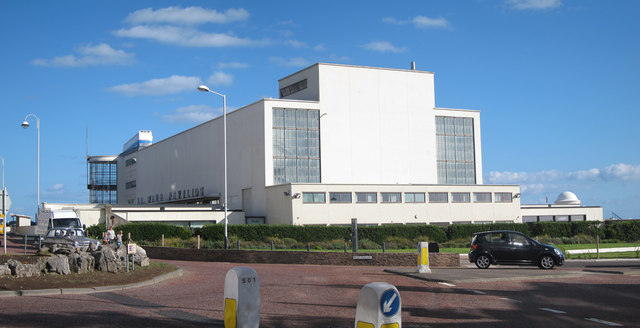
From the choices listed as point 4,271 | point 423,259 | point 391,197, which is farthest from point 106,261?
point 391,197

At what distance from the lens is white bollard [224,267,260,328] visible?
8.20 meters

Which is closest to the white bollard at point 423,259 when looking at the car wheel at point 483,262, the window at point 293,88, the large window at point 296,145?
the car wheel at point 483,262

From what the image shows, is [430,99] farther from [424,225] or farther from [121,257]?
[121,257]

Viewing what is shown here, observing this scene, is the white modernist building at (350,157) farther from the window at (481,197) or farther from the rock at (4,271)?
the rock at (4,271)

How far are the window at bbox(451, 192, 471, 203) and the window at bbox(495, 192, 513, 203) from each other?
3279 mm

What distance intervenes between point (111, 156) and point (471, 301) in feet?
303

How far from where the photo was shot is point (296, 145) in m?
59.2

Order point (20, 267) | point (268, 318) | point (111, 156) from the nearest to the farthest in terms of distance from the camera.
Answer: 1. point (268, 318)
2. point (20, 267)
3. point (111, 156)

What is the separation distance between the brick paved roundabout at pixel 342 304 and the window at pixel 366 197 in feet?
114

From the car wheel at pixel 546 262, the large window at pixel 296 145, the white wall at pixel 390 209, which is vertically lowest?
the car wheel at pixel 546 262

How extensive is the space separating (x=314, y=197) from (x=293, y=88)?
51.5 feet

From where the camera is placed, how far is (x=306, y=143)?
59719mm

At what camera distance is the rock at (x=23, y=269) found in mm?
16594

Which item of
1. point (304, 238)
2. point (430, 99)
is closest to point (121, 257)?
point (304, 238)
